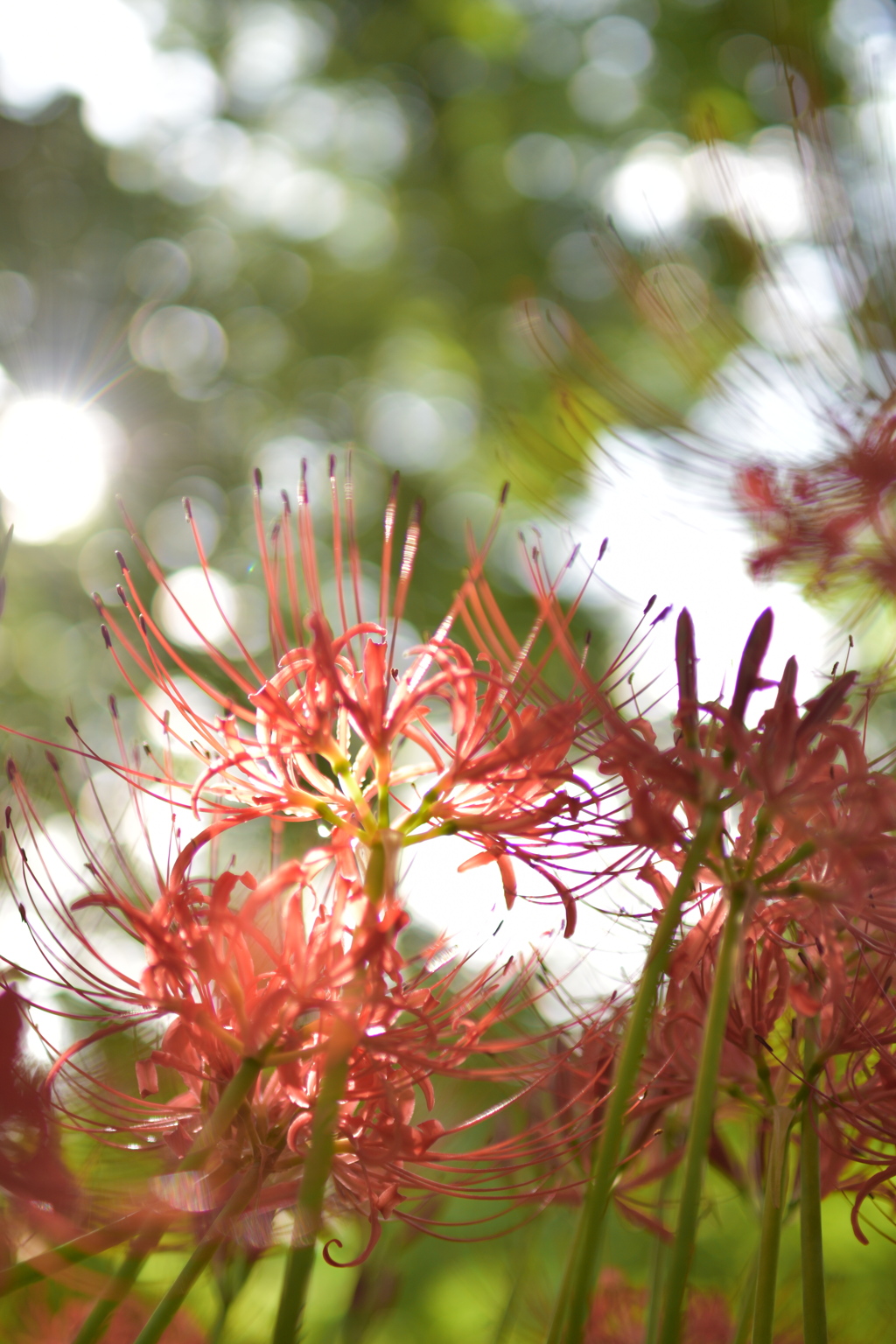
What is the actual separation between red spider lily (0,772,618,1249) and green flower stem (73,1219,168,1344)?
2 cm

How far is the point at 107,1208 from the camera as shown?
1.56 feet

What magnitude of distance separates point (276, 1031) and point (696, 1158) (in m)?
0.19

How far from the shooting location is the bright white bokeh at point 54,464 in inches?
69.6

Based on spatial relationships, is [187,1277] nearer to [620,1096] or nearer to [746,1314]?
[620,1096]

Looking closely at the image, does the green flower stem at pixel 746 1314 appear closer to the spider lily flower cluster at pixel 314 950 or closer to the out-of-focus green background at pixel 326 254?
the spider lily flower cluster at pixel 314 950

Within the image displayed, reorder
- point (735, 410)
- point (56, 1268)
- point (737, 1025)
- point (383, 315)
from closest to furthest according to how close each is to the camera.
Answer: point (56, 1268)
point (737, 1025)
point (735, 410)
point (383, 315)

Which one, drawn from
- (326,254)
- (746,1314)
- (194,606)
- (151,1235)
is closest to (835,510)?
(746,1314)

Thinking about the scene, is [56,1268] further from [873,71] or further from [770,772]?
[873,71]

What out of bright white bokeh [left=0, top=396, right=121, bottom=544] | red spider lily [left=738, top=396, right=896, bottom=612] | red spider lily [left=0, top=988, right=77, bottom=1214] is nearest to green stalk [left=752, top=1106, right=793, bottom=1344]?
red spider lily [left=0, top=988, right=77, bottom=1214]

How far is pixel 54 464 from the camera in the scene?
2.04 metres

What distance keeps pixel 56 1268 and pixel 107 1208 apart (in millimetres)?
40

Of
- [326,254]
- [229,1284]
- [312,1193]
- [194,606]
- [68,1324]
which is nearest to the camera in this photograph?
[312,1193]

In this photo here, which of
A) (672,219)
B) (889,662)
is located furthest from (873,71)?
(672,219)

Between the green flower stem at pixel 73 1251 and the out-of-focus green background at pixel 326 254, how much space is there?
112 inches
